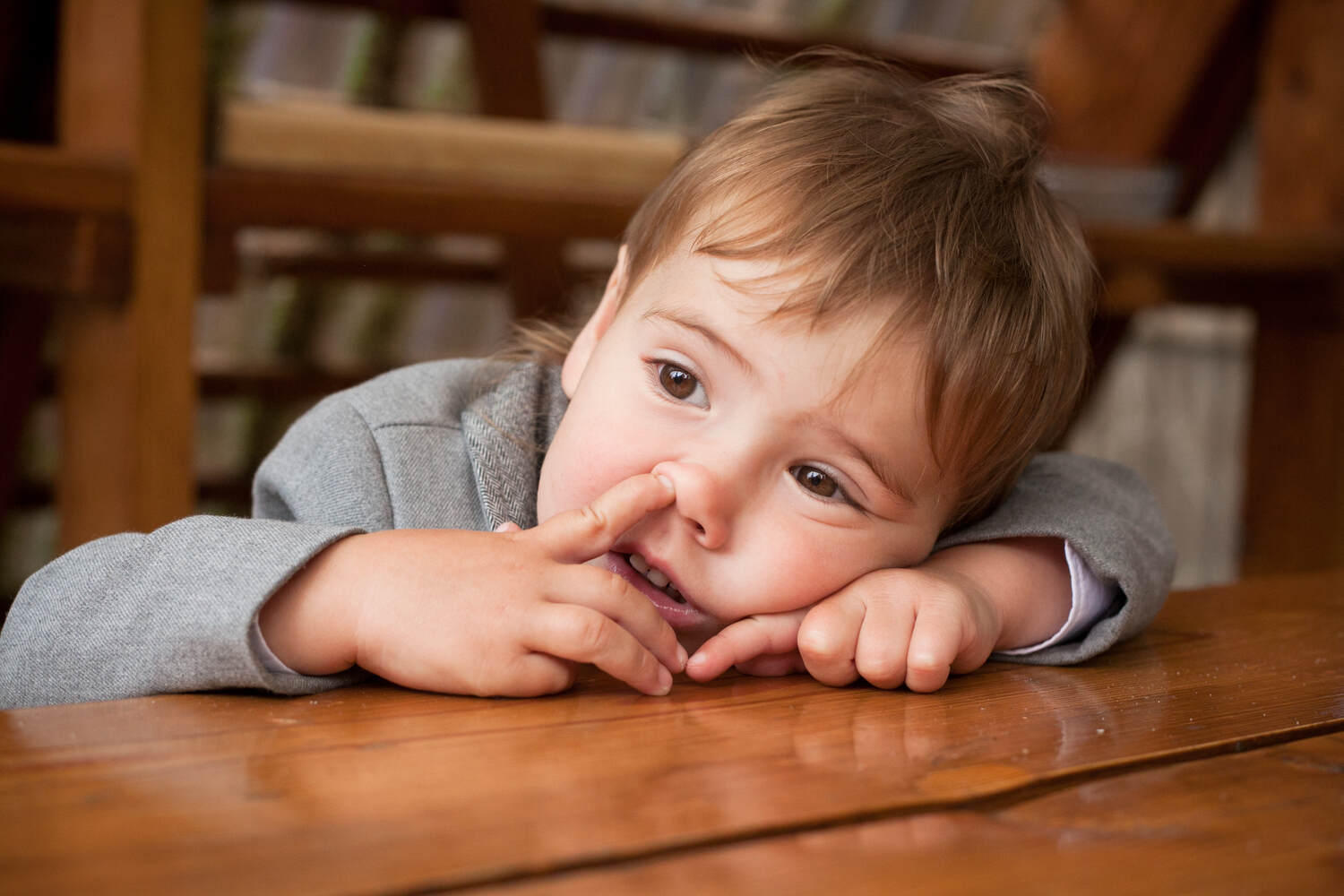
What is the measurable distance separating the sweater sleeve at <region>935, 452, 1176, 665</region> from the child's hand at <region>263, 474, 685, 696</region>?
0.40 m

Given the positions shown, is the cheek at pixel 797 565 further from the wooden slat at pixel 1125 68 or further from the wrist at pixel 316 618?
the wooden slat at pixel 1125 68

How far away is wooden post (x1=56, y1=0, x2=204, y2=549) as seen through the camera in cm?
168

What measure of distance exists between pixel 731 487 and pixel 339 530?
0.91 feet

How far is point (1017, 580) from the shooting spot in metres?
1.10

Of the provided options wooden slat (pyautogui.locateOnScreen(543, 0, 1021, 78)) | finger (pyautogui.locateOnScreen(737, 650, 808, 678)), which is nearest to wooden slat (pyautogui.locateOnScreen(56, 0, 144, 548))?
finger (pyautogui.locateOnScreen(737, 650, 808, 678))

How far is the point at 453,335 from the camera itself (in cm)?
369

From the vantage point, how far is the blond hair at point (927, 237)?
0.99m

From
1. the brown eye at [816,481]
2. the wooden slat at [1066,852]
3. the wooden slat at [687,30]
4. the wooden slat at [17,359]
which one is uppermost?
the wooden slat at [687,30]

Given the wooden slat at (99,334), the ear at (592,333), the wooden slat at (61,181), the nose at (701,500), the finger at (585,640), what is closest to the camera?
the finger at (585,640)

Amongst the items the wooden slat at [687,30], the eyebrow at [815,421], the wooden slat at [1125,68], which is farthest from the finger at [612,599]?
the wooden slat at [1125,68]

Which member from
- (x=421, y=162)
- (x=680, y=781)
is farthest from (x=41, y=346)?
(x=680, y=781)

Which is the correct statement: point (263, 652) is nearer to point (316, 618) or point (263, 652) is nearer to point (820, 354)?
point (316, 618)

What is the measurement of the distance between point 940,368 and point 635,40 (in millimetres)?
2382

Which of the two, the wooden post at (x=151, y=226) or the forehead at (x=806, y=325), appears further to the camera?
the wooden post at (x=151, y=226)
